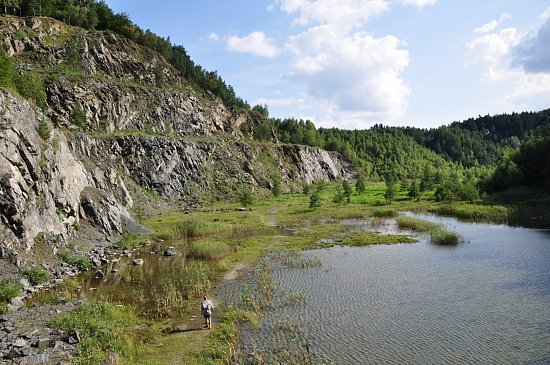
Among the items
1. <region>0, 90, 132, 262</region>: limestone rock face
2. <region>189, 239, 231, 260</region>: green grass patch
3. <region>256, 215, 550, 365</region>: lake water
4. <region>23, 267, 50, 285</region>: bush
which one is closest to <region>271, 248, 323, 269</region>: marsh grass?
<region>256, 215, 550, 365</region>: lake water

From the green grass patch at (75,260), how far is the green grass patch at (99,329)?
16.2 m

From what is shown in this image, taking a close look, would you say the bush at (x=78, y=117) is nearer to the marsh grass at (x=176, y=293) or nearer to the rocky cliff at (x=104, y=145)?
the rocky cliff at (x=104, y=145)

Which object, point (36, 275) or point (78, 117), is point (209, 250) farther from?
point (78, 117)

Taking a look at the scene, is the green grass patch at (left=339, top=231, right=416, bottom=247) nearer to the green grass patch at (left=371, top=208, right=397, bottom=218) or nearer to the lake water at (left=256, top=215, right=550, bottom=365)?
the lake water at (left=256, top=215, right=550, bottom=365)

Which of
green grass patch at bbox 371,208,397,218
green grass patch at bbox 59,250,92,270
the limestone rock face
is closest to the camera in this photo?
the limestone rock face

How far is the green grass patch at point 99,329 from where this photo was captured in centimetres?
2223

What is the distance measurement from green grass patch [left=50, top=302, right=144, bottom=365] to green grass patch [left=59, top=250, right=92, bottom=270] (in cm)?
1624

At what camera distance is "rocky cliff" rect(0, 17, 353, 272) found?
4444cm

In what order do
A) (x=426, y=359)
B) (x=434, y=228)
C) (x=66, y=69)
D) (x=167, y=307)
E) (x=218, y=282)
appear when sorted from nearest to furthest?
(x=426, y=359), (x=167, y=307), (x=218, y=282), (x=434, y=228), (x=66, y=69)

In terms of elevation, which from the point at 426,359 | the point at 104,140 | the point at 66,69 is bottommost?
the point at 426,359

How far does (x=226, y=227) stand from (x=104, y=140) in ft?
180

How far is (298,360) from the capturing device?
21.7m

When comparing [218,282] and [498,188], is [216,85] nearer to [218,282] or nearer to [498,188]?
[498,188]

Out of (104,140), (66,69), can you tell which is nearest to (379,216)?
(104,140)
